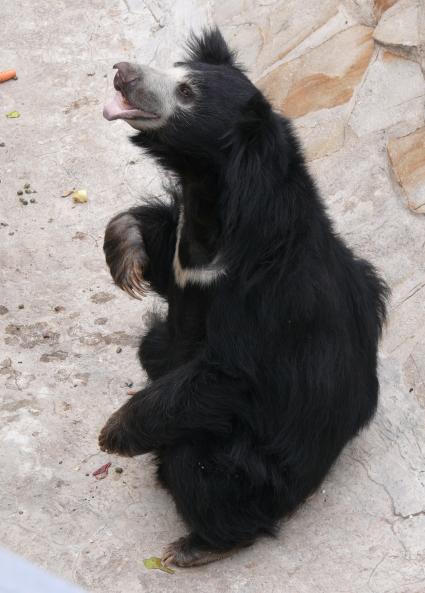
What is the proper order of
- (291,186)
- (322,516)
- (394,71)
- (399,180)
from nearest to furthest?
(291,186) → (322,516) → (399,180) → (394,71)

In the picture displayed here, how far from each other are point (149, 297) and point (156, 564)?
1.83 m

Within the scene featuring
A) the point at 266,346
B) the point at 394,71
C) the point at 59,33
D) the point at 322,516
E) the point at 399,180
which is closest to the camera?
the point at 266,346

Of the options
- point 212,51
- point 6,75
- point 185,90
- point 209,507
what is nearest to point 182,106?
point 185,90

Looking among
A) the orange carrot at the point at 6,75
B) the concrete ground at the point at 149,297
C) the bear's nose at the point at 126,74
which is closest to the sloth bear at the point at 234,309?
the bear's nose at the point at 126,74

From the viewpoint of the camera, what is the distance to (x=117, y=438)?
3658 mm

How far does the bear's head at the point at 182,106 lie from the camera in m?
3.22

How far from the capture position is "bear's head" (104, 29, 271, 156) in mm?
3225

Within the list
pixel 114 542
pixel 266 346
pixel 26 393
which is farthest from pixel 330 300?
pixel 26 393

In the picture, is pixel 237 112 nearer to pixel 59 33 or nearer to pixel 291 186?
pixel 291 186

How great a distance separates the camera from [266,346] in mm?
3428

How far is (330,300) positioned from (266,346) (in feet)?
0.94

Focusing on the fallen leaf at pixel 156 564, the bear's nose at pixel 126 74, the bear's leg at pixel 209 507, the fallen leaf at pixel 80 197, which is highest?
the bear's nose at pixel 126 74

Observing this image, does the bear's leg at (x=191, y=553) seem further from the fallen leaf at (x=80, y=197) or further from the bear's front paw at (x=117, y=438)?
the fallen leaf at (x=80, y=197)

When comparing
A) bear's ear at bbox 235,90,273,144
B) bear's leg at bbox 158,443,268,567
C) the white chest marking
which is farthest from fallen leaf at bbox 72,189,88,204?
bear's ear at bbox 235,90,273,144
